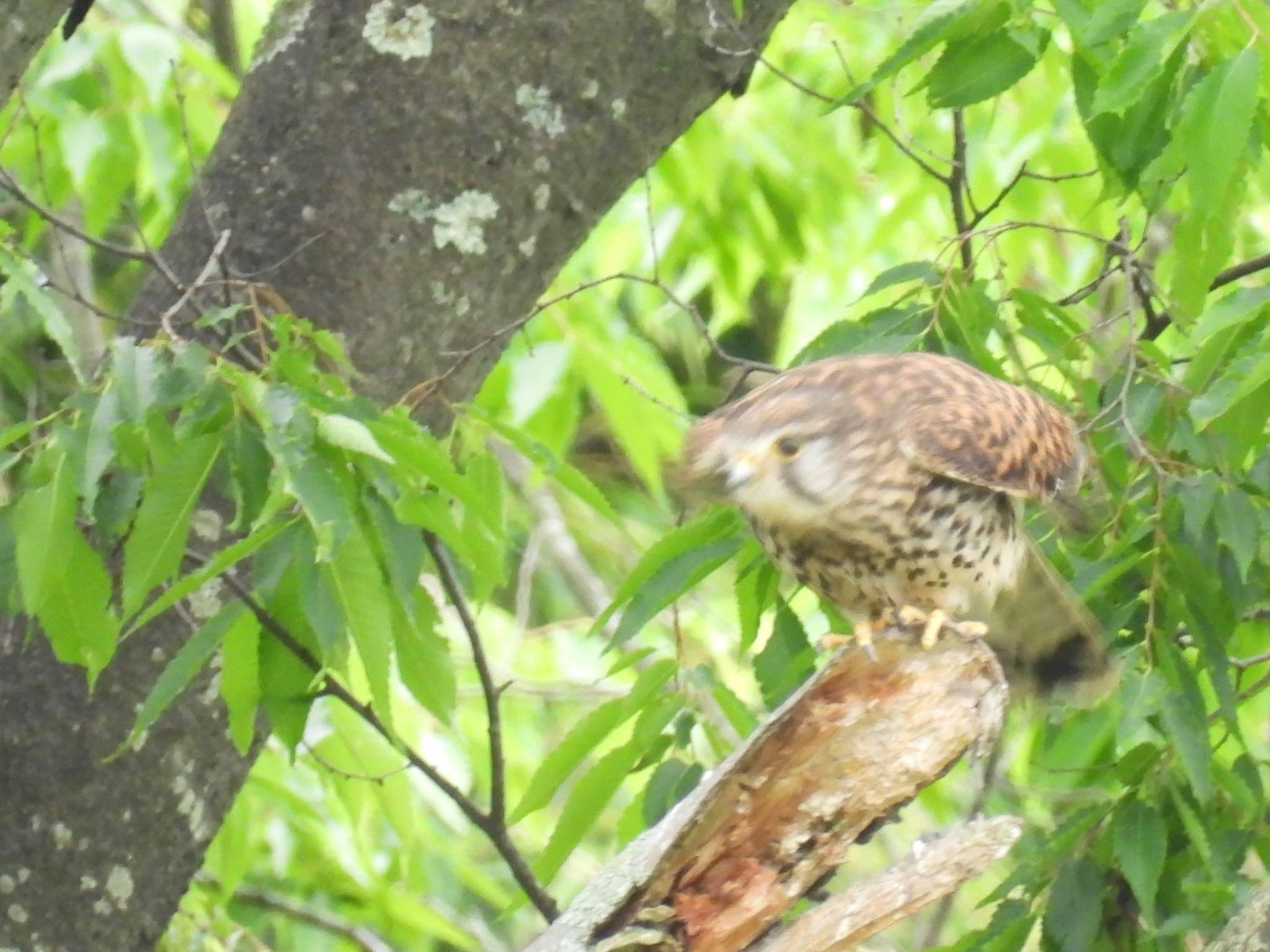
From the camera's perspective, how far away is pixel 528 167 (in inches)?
87.4

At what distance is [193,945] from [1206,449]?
6.00 ft

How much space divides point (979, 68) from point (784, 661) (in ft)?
2.46

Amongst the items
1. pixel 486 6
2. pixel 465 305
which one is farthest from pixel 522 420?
pixel 486 6

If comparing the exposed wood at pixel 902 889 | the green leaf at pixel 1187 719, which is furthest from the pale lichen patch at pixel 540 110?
the exposed wood at pixel 902 889

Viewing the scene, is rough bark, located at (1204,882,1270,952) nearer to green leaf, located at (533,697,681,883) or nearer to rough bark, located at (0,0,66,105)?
green leaf, located at (533,697,681,883)

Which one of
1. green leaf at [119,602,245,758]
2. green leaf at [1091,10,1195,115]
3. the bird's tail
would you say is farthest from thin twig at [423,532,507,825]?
green leaf at [1091,10,1195,115]

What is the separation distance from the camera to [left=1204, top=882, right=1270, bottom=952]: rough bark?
1.60m

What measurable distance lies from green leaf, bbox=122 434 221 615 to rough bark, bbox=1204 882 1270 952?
1.07m

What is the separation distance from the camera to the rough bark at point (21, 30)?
5.77 feet

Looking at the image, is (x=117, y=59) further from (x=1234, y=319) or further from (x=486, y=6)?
(x=1234, y=319)

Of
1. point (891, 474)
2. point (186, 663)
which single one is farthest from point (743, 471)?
point (186, 663)

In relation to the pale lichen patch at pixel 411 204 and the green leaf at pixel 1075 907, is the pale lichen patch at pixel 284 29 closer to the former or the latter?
the pale lichen patch at pixel 411 204

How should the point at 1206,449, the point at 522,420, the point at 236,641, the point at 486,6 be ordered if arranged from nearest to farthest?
the point at 236,641
the point at 1206,449
the point at 486,6
the point at 522,420

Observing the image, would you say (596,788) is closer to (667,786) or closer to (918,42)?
(667,786)
